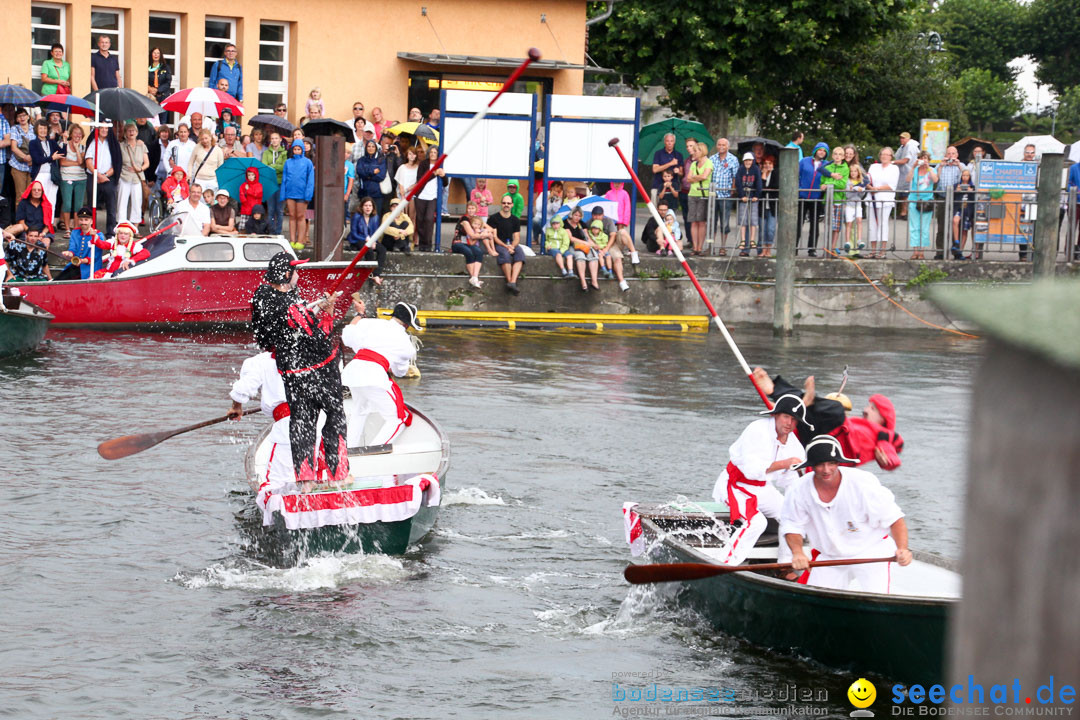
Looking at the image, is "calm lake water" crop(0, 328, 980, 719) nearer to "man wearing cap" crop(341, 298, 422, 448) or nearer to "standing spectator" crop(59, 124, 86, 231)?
"man wearing cap" crop(341, 298, 422, 448)

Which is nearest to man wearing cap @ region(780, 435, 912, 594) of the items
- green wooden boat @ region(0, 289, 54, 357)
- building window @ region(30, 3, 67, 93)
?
green wooden boat @ region(0, 289, 54, 357)

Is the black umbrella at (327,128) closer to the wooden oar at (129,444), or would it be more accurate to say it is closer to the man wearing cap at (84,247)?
the man wearing cap at (84,247)

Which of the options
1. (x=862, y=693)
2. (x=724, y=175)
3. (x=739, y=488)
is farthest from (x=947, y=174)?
(x=862, y=693)

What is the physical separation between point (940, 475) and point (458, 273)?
1043 centimetres

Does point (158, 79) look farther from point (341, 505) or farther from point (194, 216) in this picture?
point (341, 505)

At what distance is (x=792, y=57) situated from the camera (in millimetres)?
29938

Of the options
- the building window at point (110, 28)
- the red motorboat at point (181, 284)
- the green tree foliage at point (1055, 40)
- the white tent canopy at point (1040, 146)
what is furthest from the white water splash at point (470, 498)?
the green tree foliage at point (1055, 40)

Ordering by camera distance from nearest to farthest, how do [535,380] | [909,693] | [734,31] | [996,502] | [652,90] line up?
[996,502], [909,693], [535,380], [734,31], [652,90]

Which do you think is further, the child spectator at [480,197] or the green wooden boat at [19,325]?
the child spectator at [480,197]

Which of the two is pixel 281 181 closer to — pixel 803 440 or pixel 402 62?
pixel 402 62

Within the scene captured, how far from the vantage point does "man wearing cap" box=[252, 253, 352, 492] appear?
9344 mm

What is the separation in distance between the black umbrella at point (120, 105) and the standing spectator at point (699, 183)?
27.4 feet

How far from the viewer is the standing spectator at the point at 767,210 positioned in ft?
73.7

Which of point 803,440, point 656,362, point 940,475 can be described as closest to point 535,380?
point 656,362
